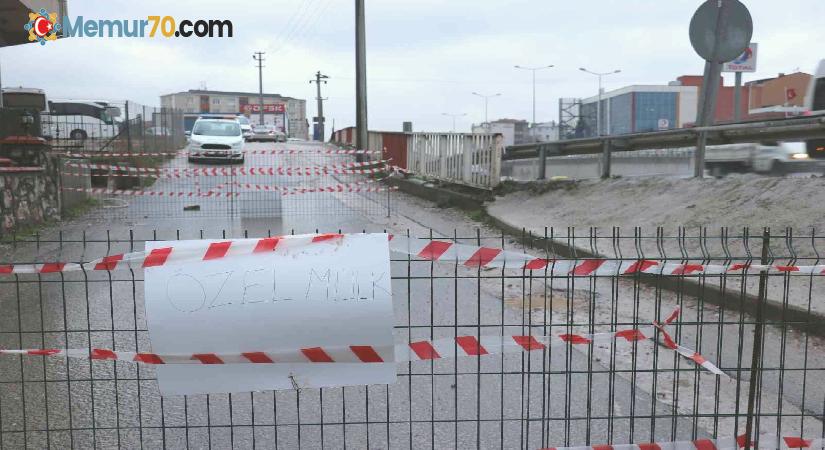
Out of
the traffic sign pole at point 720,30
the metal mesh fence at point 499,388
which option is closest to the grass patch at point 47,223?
the metal mesh fence at point 499,388

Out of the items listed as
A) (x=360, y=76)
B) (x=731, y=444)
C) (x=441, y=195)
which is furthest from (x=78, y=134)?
(x=731, y=444)

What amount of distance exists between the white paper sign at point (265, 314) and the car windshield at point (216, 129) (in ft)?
91.7

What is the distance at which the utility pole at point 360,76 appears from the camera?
2772 cm

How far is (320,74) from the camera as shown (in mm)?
93375

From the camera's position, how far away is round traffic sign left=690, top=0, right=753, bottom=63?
9.04m

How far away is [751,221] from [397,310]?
477 centimetres

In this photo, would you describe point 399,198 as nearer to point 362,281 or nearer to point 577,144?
point 577,144

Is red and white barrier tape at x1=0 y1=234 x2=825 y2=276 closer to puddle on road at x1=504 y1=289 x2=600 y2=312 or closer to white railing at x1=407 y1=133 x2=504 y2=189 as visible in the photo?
puddle on road at x1=504 y1=289 x2=600 y2=312

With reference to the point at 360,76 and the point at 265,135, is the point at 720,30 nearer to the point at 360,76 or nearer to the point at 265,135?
the point at 360,76

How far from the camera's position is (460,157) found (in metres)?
18.5

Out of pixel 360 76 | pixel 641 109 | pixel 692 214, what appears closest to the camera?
pixel 692 214

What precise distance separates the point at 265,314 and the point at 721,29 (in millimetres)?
7663

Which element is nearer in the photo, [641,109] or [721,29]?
[721,29]

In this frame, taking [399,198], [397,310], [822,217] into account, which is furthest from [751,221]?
[399,198]
